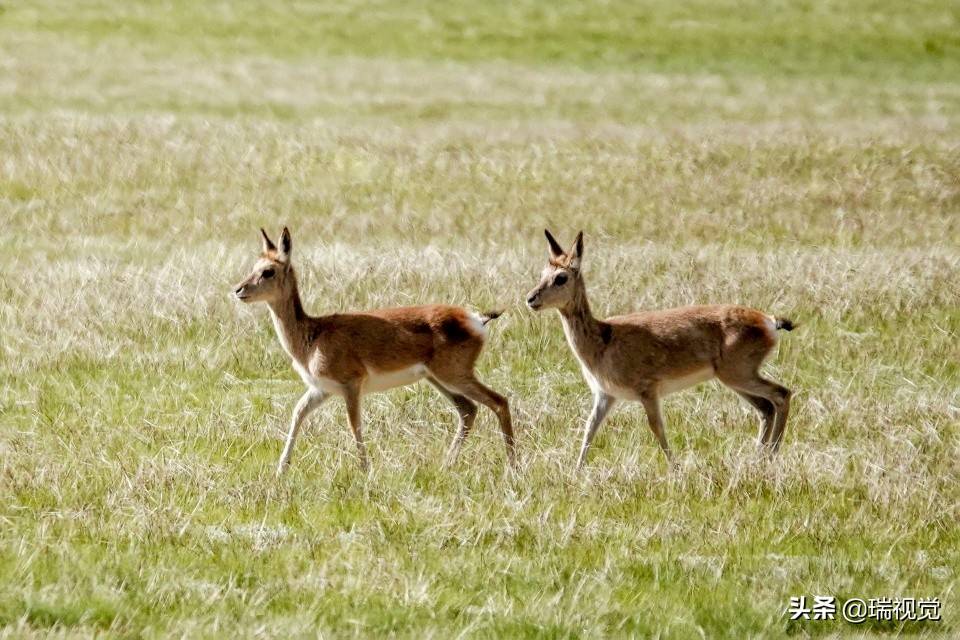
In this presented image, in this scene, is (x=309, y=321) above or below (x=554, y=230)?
above

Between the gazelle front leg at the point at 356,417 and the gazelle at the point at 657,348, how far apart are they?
44.8 inches

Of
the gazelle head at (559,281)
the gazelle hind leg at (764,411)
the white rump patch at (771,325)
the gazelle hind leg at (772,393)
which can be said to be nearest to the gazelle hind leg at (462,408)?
the gazelle head at (559,281)

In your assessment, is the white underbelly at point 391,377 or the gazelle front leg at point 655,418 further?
the white underbelly at point 391,377

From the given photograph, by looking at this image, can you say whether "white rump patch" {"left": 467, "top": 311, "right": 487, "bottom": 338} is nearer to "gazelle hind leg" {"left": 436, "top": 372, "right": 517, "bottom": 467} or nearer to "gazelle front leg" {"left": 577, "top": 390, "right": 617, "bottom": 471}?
"gazelle hind leg" {"left": 436, "top": 372, "right": 517, "bottom": 467}

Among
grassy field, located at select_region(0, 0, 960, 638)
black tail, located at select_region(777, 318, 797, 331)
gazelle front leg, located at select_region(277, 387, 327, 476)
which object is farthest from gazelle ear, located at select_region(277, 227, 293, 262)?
black tail, located at select_region(777, 318, 797, 331)

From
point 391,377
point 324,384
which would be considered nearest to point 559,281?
point 391,377

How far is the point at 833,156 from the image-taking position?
25.1 m

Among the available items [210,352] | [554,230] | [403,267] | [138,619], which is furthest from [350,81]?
[138,619]

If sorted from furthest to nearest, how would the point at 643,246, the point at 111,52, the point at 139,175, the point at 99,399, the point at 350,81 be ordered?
the point at 111,52
the point at 350,81
the point at 139,175
the point at 643,246
the point at 99,399

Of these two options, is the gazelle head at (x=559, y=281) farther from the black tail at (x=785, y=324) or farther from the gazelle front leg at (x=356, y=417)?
the black tail at (x=785, y=324)

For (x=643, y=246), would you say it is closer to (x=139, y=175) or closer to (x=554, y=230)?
(x=554, y=230)

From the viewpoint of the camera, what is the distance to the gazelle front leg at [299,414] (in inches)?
381

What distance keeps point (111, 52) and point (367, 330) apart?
115 feet

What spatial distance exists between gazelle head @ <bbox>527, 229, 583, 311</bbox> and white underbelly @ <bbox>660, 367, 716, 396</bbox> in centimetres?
76
